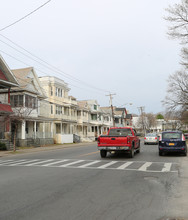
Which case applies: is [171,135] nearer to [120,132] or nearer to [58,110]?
[120,132]

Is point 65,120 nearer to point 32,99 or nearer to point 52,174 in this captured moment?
point 32,99

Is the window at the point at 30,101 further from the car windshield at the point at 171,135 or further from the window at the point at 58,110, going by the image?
the car windshield at the point at 171,135

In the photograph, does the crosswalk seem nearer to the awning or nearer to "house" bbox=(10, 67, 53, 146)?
the awning

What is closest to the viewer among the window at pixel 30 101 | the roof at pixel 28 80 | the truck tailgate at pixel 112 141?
the truck tailgate at pixel 112 141

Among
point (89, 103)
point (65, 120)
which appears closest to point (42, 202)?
point (65, 120)

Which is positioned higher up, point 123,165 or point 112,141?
point 112,141

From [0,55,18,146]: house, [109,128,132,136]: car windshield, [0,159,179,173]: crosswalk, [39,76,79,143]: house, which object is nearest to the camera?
[0,159,179,173]: crosswalk

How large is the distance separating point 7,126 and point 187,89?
3063 cm

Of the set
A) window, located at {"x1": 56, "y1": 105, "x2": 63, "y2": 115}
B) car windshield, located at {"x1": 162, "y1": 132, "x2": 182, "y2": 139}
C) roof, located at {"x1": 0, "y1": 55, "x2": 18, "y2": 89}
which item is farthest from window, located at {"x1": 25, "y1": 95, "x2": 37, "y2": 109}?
car windshield, located at {"x1": 162, "y1": 132, "x2": 182, "y2": 139}

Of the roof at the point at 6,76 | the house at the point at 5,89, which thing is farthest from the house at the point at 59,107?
the roof at the point at 6,76

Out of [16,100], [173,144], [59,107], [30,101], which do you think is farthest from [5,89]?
[173,144]

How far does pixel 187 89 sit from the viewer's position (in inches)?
1689

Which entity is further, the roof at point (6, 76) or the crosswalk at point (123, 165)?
the roof at point (6, 76)

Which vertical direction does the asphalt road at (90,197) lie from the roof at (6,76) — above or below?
below
